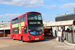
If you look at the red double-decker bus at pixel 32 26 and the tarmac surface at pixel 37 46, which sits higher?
the red double-decker bus at pixel 32 26

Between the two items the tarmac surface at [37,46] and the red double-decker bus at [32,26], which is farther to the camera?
the red double-decker bus at [32,26]

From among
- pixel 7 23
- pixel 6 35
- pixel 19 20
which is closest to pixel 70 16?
pixel 6 35

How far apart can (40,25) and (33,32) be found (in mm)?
1440

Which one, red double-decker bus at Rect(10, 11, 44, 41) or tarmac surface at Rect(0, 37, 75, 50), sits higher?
red double-decker bus at Rect(10, 11, 44, 41)

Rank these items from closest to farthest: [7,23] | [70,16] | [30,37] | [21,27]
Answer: [30,37]
[21,27]
[70,16]
[7,23]

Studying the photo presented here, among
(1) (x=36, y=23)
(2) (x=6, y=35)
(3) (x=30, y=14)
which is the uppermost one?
(3) (x=30, y=14)

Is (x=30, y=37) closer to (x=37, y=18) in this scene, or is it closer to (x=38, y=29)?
(x=38, y=29)

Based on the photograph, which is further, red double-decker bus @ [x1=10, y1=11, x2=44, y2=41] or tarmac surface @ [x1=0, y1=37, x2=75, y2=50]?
red double-decker bus @ [x1=10, y1=11, x2=44, y2=41]

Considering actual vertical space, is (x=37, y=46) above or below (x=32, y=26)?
below

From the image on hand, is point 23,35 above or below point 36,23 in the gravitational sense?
below

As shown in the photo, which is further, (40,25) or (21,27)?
(21,27)

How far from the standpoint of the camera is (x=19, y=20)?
837 inches

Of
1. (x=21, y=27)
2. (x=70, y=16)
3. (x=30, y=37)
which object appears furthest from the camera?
(x=70, y=16)

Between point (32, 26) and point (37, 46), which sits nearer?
point (37, 46)
